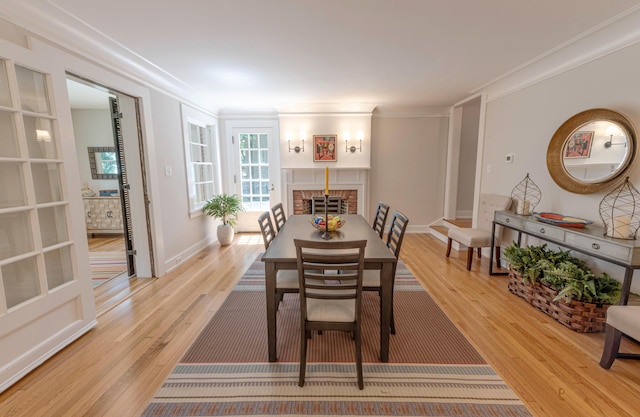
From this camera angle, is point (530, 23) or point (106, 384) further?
point (530, 23)

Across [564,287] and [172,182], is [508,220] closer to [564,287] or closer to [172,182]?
[564,287]

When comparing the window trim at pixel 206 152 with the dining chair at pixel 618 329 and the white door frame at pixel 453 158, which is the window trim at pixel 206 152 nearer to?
the white door frame at pixel 453 158

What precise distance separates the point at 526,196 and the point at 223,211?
426 centimetres

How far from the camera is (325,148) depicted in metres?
5.00

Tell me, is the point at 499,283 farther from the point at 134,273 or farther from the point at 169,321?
the point at 134,273

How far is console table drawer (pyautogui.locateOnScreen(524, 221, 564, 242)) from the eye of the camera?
7.96 ft

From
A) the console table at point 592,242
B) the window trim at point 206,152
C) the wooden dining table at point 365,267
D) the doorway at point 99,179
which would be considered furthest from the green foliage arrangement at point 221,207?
the console table at point 592,242

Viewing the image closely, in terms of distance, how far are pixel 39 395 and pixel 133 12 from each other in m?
2.51

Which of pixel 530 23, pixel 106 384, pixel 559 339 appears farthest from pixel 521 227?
pixel 106 384

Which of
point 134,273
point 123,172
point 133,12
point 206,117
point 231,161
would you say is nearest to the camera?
point 133,12

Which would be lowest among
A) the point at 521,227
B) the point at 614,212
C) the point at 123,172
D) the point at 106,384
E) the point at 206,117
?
the point at 106,384

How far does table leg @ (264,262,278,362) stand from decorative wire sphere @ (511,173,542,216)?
2.89m

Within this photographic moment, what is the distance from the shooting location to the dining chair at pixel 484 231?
3.49 metres

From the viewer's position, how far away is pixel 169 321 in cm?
242
